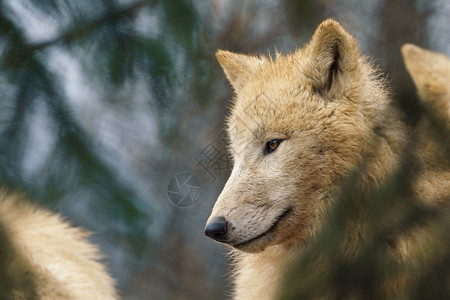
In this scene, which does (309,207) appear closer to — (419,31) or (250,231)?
(250,231)

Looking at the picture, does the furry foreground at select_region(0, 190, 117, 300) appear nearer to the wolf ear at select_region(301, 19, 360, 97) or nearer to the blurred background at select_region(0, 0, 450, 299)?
the blurred background at select_region(0, 0, 450, 299)

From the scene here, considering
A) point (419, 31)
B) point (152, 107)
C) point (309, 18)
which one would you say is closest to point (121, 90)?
point (152, 107)

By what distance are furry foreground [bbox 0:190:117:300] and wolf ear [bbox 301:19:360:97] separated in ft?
4.81

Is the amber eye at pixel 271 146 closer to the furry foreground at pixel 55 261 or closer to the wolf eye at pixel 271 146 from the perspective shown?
the wolf eye at pixel 271 146

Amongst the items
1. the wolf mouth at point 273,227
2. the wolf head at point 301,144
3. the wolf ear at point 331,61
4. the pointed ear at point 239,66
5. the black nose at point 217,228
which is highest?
the pointed ear at point 239,66

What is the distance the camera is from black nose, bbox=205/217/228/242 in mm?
2588

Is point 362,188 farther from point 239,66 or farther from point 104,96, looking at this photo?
point 239,66

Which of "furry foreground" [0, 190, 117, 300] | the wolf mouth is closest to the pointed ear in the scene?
the wolf mouth

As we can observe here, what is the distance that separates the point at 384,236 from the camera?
1548 mm

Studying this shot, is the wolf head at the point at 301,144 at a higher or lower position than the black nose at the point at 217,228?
higher

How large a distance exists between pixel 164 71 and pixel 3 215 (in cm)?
64

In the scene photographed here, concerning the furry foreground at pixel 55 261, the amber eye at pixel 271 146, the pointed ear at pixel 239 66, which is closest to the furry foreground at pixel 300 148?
the amber eye at pixel 271 146

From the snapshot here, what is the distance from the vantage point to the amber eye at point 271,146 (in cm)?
286

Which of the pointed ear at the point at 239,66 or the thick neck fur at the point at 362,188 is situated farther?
the pointed ear at the point at 239,66
